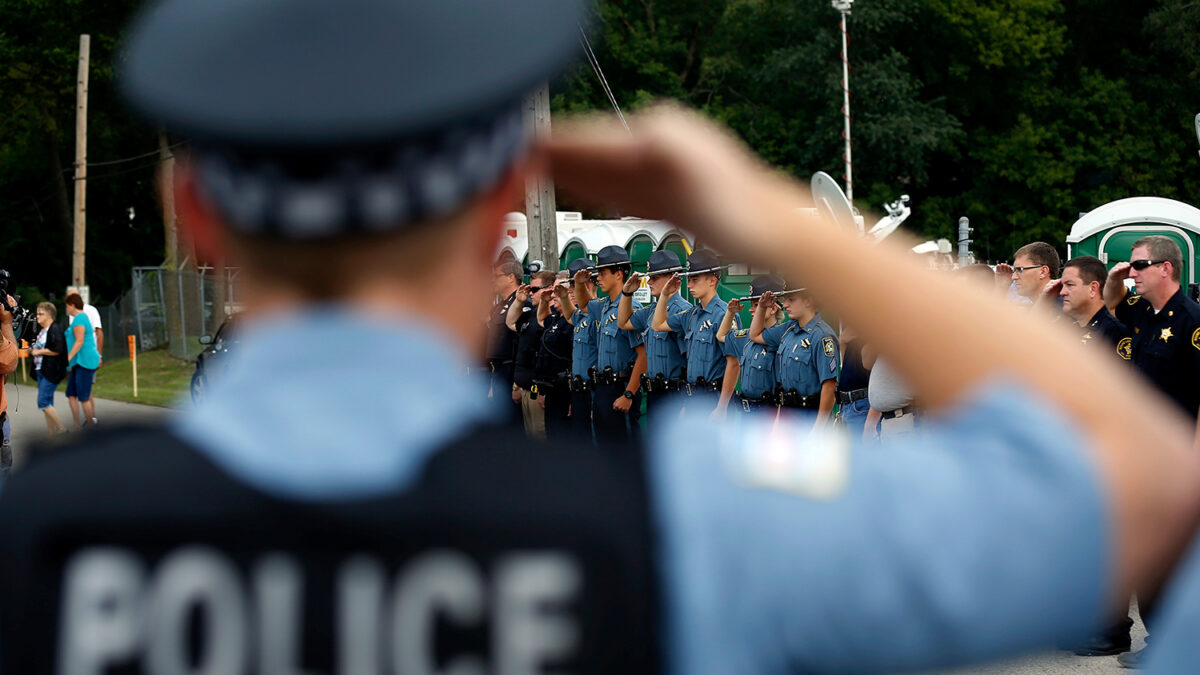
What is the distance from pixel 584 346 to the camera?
43.9ft

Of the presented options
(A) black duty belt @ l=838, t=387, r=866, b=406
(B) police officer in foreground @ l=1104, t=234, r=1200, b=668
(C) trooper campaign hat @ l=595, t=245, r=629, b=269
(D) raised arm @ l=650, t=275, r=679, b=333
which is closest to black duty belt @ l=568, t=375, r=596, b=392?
(C) trooper campaign hat @ l=595, t=245, r=629, b=269

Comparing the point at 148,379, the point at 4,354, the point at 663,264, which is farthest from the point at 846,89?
the point at 4,354

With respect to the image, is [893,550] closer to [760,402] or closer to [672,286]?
[760,402]

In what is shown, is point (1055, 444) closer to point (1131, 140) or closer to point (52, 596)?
point (52, 596)

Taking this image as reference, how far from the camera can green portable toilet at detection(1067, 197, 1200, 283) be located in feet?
54.5

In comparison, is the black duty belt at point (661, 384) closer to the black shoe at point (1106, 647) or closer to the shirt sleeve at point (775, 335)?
the shirt sleeve at point (775, 335)

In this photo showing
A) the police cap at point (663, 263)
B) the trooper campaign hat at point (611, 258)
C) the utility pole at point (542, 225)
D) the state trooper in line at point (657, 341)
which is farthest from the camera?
the utility pole at point (542, 225)

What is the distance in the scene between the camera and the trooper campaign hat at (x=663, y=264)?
1282 centimetres

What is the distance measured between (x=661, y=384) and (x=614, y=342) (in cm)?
84

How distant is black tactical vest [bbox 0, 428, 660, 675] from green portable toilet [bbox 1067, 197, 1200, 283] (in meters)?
16.7

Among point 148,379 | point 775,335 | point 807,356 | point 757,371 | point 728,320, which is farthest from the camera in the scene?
point 148,379

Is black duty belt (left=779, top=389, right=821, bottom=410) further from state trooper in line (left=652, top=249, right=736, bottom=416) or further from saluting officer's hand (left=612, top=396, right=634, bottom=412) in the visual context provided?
saluting officer's hand (left=612, top=396, right=634, bottom=412)

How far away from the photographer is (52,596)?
0.98 metres

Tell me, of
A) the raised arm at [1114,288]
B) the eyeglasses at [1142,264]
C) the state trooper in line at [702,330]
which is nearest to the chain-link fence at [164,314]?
the state trooper in line at [702,330]
